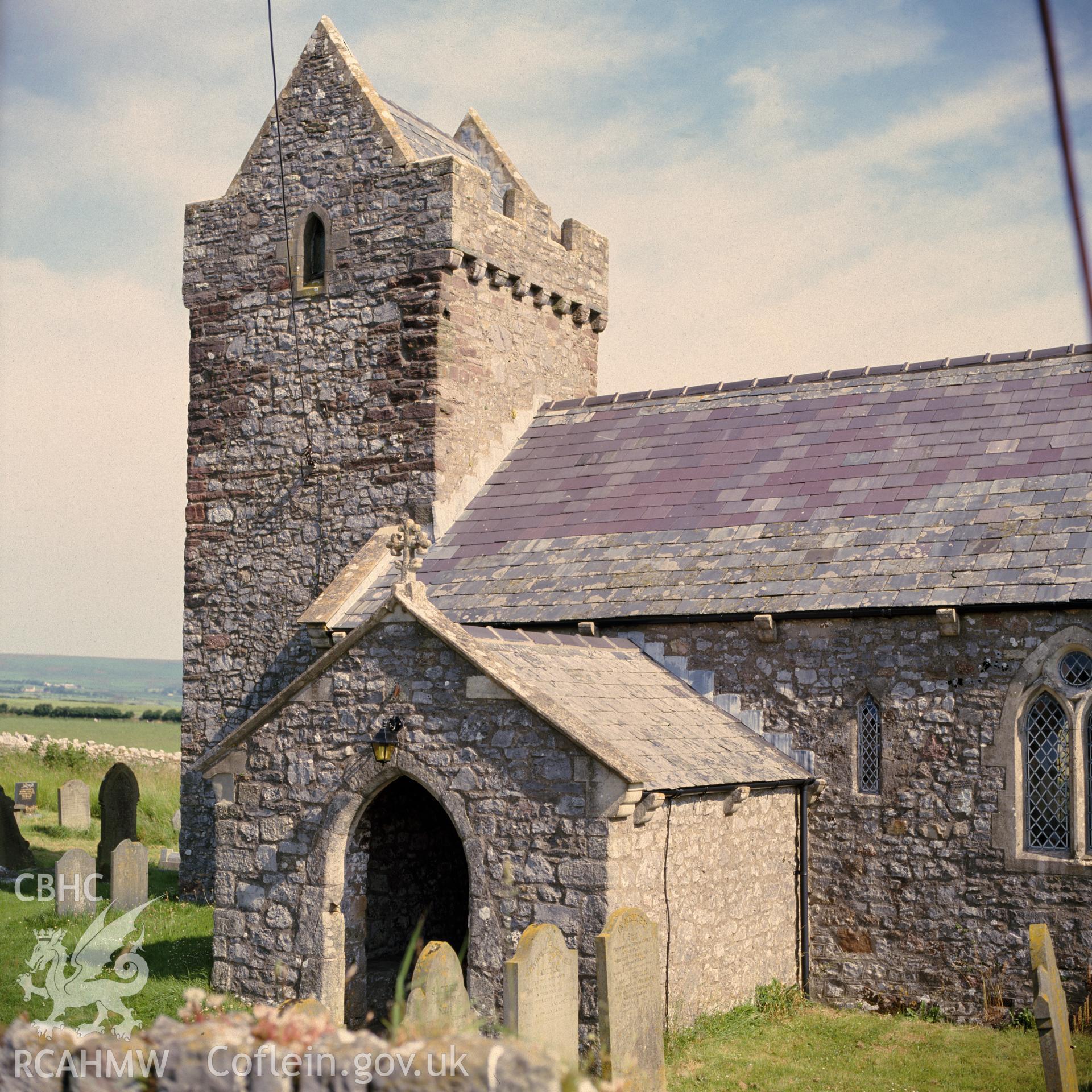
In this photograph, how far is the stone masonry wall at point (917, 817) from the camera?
12227mm

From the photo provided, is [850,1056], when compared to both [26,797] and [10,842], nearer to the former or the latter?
[10,842]

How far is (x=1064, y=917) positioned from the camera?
12.0m

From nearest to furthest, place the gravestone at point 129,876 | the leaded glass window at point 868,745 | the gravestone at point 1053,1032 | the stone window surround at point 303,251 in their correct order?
the gravestone at point 1053,1032
the leaded glass window at point 868,745
the gravestone at point 129,876
the stone window surround at point 303,251

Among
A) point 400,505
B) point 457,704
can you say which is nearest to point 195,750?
point 400,505

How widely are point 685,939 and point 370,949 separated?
12.6ft

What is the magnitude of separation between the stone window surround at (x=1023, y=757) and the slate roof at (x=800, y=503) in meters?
0.59

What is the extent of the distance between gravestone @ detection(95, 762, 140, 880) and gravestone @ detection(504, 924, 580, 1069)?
12.2m

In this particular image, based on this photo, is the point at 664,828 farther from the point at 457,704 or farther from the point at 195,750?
the point at 195,750

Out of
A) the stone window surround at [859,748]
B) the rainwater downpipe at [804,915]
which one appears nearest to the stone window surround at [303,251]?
the stone window surround at [859,748]

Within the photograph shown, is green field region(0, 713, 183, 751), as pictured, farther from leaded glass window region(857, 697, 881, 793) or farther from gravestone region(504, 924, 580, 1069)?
gravestone region(504, 924, 580, 1069)

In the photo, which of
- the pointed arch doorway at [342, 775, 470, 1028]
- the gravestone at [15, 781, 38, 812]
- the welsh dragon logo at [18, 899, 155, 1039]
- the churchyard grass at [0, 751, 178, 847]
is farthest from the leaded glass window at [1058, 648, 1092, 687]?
the gravestone at [15, 781, 38, 812]

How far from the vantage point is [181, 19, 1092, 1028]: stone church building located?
37.2 ft

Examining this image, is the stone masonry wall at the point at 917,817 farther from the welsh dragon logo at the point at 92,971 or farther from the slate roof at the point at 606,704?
the welsh dragon logo at the point at 92,971

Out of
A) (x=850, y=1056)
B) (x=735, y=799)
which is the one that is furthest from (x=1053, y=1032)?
(x=735, y=799)
